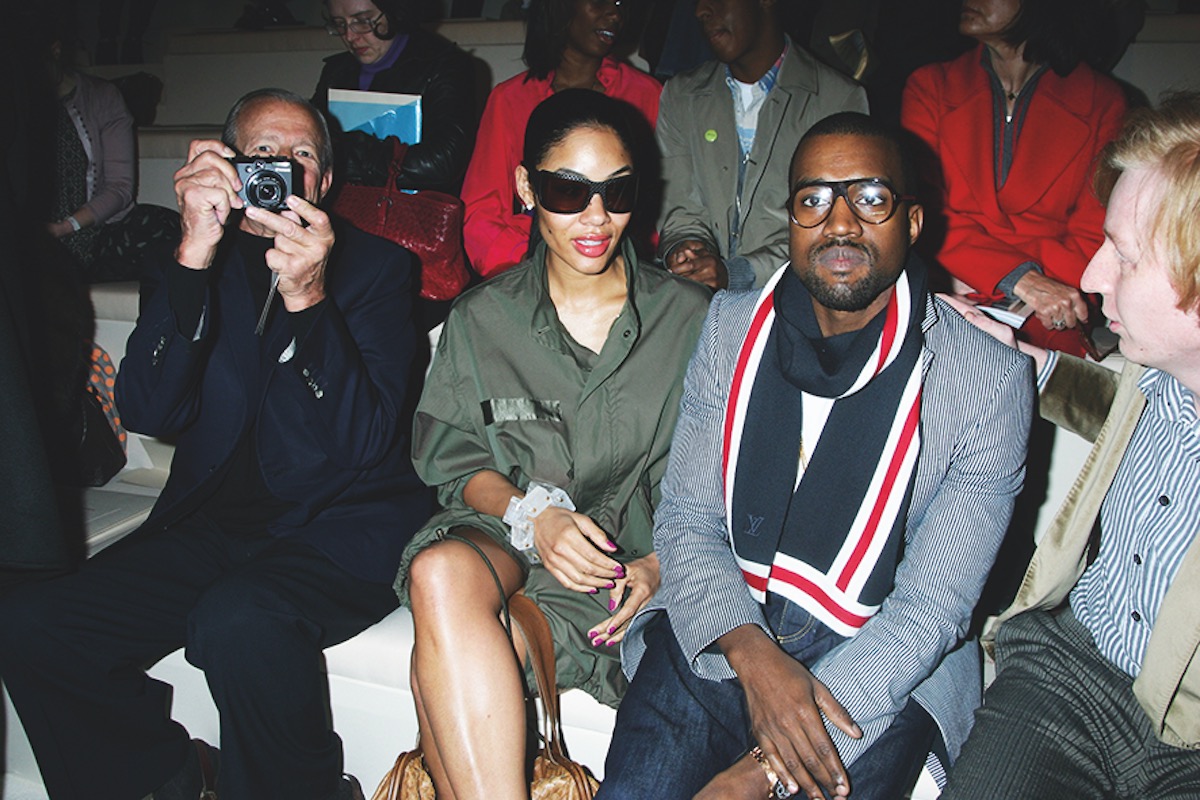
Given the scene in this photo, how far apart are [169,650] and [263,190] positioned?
1.01 m

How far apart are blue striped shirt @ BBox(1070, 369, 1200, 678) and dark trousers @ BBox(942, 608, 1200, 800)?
56mm

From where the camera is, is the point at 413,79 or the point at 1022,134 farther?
the point at 413,79

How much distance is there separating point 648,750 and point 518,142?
2.04 meters

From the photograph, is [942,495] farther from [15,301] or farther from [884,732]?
[15,301]

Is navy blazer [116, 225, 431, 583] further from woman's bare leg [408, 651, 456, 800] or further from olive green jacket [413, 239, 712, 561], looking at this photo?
woman's bare leg [408, 651, 456, 800]

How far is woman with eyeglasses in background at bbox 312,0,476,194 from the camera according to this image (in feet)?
8.82

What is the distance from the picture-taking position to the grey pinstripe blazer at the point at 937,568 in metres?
1.34

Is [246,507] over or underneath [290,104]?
underneath

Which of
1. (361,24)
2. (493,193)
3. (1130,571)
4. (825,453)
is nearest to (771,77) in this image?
(493,193)

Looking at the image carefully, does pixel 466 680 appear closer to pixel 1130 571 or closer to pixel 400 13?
pixel 1130 571

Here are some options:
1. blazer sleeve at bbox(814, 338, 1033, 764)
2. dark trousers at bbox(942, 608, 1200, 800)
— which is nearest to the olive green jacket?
blazer sleeve at bbox(814, 338, 1033, 764)

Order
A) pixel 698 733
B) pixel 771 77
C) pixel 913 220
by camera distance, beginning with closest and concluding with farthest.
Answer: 1. pixel 698 733
2. pixel 913 220
3. pixel 771 77

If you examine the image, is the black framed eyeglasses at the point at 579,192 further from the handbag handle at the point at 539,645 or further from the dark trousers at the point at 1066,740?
the dark trousers at the point at 1066,740

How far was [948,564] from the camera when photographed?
1.37m
